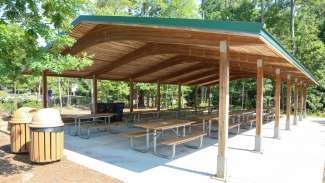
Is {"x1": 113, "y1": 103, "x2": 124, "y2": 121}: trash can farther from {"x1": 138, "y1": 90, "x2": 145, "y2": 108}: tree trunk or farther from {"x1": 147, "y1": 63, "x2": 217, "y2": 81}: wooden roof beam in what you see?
{"x1": 138, "y1": 90, "x2": 145, "y2": 108}: tree trunk

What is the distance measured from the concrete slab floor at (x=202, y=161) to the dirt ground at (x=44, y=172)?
0.90 ft

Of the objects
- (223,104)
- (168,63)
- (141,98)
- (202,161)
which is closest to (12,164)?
(202,161)

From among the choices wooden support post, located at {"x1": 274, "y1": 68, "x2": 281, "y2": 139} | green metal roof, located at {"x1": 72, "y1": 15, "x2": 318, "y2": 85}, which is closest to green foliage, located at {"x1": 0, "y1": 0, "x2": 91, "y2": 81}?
green metal roof, located at {"x1": 72, "y1": 15, "x2": 318, "y2": 85}

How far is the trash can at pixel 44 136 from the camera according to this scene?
5.41 metres

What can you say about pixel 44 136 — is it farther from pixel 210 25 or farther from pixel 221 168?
pixel 210 25

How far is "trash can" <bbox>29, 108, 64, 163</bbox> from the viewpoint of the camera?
541cm

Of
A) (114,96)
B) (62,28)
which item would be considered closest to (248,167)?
(62,28)

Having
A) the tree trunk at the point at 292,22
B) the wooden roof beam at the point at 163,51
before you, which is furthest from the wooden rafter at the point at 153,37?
the tree trunk at the point at 292,22

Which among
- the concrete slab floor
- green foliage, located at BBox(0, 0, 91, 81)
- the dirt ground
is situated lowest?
the concrete slab floor

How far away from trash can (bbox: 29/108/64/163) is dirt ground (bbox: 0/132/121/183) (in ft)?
0.67

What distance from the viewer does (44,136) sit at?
5.41 meters

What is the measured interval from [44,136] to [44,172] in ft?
2.41

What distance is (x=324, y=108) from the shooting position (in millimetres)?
23422

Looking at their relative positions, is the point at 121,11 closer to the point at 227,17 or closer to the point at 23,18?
the point at 227,17
